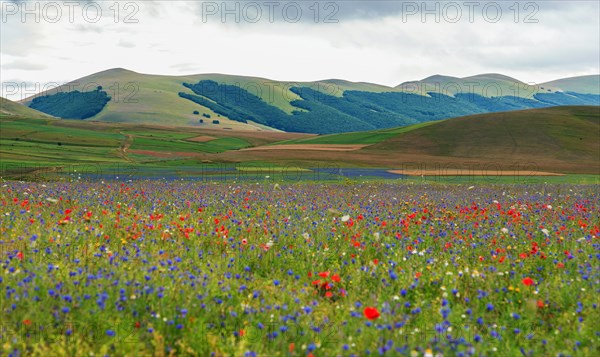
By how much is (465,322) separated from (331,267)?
254cm

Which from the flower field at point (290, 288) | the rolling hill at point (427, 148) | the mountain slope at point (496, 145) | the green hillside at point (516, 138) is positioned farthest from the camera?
the green hillside at point (516, 138)

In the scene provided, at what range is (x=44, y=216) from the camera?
11.3 meters

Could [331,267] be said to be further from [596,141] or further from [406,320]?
[596,141]

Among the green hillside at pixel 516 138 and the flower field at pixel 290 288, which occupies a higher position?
the green hillside at pixel 516 138

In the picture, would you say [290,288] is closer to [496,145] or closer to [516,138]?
[496,145]

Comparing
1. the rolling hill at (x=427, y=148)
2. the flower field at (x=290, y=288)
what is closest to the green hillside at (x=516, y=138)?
the rolling hill at (x=427, y=148)

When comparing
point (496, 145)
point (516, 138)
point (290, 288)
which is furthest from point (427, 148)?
point (290, 288)

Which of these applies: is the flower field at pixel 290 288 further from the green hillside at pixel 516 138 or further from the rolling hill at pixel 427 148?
the green hillside at pixel 516 138

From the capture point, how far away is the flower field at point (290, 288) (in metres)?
5.41

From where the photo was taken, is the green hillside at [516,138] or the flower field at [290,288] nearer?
the flower field at [290,288]

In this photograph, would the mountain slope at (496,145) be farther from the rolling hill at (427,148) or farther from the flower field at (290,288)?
the flower field at (290,288)

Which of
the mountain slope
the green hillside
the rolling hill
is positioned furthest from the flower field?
the green hillside

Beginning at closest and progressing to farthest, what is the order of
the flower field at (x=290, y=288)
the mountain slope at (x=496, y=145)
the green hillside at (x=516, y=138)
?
1. the flower field at (x=290, y=288)
2. the mountain slope at (x=496, y=145)
3. the green hillside at (x=516, y=138)

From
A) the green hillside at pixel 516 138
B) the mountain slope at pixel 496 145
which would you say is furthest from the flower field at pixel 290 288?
the green hillside at pixel 516 138
